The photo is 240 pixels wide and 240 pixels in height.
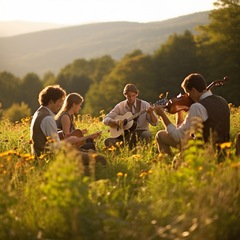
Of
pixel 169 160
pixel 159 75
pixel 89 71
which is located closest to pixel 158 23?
pixel 89 71

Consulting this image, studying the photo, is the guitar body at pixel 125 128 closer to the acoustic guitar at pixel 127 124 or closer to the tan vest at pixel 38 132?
the acoustic guitar at pixel 127 124

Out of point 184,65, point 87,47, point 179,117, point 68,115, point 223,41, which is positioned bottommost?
point 87,47

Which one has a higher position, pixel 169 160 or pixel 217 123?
pixel 217 123

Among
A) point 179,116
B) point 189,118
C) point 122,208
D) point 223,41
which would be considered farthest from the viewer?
point 223,41

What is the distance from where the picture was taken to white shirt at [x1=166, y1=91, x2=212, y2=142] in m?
7.10

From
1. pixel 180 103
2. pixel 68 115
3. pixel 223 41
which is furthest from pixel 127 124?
pixel 223 41

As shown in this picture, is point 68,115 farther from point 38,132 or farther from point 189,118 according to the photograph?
point 189,118

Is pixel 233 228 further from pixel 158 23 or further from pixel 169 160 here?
pixel 158 23

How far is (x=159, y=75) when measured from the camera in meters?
43.1

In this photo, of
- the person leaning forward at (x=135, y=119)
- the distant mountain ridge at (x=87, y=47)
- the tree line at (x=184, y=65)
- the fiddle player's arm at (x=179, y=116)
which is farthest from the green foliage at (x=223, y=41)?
the distant mountain ridge at (x=87, y=47)

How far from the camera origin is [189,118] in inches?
281

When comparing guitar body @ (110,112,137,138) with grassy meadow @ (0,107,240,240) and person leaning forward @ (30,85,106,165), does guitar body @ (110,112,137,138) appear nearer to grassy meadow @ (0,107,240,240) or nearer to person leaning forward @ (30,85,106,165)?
person leaning forward @ (30,85,106,165)

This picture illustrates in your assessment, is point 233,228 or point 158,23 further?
point 158,23

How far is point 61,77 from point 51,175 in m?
64.6
